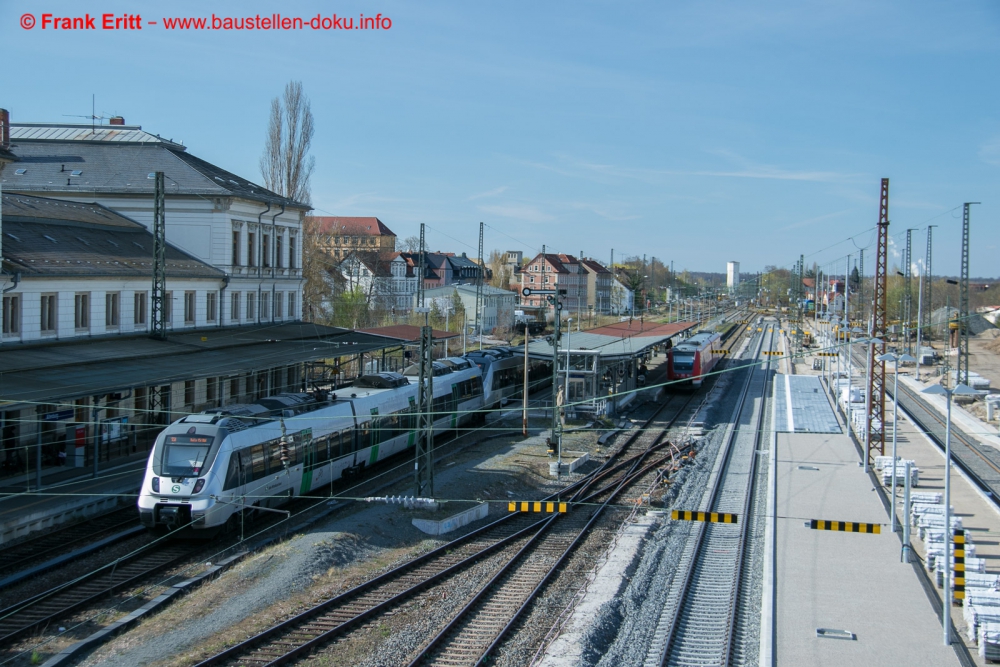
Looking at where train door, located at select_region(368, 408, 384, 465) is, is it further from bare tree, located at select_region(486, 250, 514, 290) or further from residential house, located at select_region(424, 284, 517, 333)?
bare tree, located at select_region(486, 250, 514, 290)

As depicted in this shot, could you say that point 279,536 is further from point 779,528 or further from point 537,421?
point 537,421

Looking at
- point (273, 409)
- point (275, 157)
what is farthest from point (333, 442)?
point (275, 157)

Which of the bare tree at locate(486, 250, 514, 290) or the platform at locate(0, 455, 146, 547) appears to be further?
the bare tree at locate(486, 250, 514, 290)

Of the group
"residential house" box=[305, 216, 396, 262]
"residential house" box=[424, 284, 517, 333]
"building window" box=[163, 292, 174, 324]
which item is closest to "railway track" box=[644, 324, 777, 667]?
"building window" box=[163, 292, 174, 324]

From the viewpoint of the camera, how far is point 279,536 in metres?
17.2

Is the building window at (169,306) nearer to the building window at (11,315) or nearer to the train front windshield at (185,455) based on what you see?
the building window at (11,315)

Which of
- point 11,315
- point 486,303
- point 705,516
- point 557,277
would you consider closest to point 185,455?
point 705,516

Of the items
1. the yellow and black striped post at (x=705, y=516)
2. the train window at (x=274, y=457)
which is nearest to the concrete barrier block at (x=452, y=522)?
the train window at (x=274, y=457)

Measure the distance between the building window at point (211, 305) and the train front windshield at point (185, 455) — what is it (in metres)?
17.0

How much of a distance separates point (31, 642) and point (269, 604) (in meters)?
3.36

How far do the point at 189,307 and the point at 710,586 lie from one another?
22.6m

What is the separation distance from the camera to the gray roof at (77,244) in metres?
24.0

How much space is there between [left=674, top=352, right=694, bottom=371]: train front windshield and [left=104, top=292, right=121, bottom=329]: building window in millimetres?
25587

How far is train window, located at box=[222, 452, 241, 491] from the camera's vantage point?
16.4m
